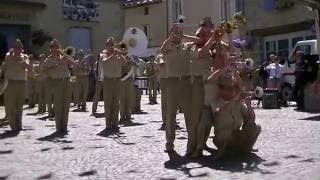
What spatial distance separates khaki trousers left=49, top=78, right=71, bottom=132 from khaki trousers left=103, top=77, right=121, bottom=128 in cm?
79

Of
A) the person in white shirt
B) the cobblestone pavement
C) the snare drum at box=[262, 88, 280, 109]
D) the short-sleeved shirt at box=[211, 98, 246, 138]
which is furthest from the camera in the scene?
the person in white shirt

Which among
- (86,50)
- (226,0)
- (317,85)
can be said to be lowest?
(317,85)

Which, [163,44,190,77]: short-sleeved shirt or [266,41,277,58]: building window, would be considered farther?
[266,41,277,58]: building window

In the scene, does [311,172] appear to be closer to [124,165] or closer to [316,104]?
[124,165]

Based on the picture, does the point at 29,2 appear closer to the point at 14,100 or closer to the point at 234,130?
the point at 14,100

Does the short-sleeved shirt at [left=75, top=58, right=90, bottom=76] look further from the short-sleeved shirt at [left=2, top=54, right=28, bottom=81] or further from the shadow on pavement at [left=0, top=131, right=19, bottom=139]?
the shadow on pavement at [left=0, top=131, right=19, bottom=139]

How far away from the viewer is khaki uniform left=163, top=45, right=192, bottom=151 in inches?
346

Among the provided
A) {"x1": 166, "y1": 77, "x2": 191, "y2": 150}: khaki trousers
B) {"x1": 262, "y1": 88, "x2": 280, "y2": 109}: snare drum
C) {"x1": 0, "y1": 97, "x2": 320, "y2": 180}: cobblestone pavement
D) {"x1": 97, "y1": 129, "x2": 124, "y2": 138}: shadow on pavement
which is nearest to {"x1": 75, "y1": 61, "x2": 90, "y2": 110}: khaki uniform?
{"x1": 262, "y1": 88, "x2": 280, "y2": 109}: snare drum

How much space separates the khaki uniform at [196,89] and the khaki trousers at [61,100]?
4.35 m

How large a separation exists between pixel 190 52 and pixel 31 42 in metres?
19.2

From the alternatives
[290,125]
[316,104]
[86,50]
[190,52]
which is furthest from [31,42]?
[190,52]

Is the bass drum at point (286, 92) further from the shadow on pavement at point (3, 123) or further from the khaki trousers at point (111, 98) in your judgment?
the shadow on pavement at point (3, 123)

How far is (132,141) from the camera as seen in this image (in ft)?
35.1

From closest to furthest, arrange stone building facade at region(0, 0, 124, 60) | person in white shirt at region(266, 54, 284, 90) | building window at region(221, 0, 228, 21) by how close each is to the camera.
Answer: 1. person in white shirt at region(266, 54, 284, 90)
2. stone building facade at region(0, 0, 124, 60)
3. building window at region(221, 0, 228, 21)
